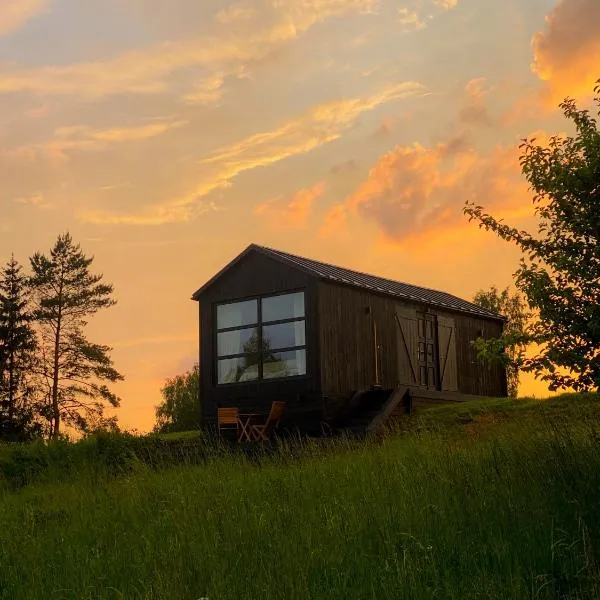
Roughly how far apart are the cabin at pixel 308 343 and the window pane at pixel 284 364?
27 mm

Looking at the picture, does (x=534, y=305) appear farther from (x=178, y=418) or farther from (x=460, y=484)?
(x=178, y=418)

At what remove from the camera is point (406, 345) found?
995 inches

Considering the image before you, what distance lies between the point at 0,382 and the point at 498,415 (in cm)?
2573

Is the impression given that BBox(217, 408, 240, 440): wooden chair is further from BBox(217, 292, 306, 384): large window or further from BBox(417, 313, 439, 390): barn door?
BBox(417, 313, 439, 390): barn door

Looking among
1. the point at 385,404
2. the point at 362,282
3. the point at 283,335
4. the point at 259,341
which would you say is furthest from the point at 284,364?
the point at 362,282

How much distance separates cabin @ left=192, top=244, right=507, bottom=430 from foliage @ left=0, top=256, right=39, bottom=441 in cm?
1730

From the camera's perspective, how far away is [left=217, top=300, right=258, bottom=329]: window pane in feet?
77.9

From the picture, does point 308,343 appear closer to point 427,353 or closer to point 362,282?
point 362,282

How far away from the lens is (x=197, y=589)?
7.47 m

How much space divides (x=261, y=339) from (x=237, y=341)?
82 cm

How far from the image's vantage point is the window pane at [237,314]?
77.9 ft

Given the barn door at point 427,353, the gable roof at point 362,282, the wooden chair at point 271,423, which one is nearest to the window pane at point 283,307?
the gable roof at point 362,282

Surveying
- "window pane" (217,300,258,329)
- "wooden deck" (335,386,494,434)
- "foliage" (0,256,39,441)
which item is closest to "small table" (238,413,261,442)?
"wooden deck" (335,386,494,434)

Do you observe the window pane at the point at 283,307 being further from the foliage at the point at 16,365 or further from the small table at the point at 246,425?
the foliage at the point at 16,365
